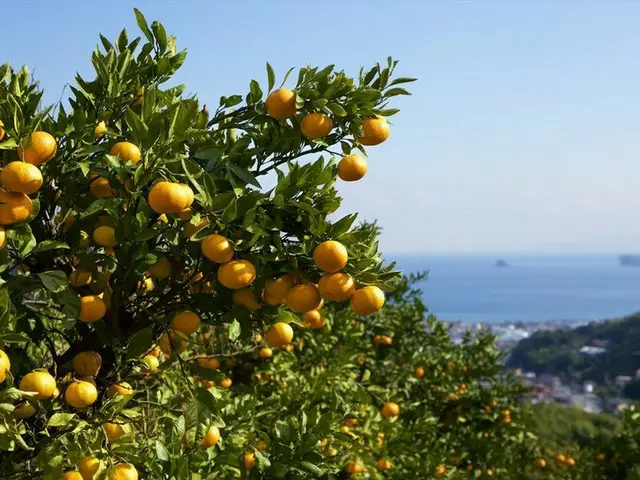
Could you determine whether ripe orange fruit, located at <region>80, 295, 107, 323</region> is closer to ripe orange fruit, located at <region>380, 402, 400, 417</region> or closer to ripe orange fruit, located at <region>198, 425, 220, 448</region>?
ripe orange fruit, located at <region>198, 425, 220, 448</region>

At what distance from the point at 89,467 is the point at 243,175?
3.69ft

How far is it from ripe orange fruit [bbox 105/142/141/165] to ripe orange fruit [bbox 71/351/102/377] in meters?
0.80

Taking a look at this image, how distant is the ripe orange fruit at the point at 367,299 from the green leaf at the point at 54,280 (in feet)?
3.10

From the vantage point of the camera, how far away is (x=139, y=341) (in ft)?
7.22

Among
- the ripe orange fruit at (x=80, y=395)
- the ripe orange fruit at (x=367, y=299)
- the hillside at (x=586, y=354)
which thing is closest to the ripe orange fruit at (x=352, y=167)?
the ripe orange fruit at (x=367, y=299)

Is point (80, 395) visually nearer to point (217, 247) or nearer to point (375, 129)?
point (217, 247)

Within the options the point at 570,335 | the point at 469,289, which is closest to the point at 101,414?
the point at 570,335

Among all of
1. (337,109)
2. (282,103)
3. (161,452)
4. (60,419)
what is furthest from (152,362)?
(337,109)

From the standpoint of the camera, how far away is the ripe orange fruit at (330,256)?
1919 mm

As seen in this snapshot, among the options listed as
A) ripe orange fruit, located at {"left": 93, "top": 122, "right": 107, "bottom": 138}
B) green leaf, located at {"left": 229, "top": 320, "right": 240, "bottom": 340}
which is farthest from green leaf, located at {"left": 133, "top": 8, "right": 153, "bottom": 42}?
green leaf, located at {"left": 229, "top": 320, "right": 240, "bottom": 340}

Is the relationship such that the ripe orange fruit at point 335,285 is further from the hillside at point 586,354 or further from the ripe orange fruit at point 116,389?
the hillside at point 586,354

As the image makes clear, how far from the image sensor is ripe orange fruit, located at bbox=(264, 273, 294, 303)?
2061mm

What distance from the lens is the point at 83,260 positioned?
210cm

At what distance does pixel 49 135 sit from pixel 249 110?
710 mm
